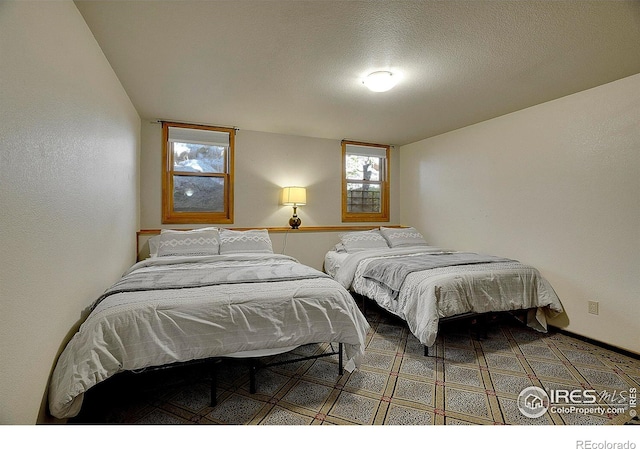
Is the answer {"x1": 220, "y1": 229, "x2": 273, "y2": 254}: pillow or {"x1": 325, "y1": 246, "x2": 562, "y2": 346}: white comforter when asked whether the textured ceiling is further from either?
{"x1": 325, "y1": 246, "x2": 562, "y2": 346}: white comforter

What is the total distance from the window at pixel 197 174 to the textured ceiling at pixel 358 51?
556mm

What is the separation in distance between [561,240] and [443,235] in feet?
5.04

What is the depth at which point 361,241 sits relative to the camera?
14.1 ft

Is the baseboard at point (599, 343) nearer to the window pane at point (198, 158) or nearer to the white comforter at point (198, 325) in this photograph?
the white comforter at point (198, 325)

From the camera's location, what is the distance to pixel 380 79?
2453mm

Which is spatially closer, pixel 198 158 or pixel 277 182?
pixel 198 158

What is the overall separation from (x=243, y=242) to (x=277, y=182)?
1.14 metres

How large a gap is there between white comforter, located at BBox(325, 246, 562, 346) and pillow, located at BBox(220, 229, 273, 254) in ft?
4.47

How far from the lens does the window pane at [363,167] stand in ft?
16.0

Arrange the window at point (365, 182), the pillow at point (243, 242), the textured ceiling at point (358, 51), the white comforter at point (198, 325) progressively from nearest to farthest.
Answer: the white comforter at point (198, 325), the textured ceiling at point (358, 51), the pillow at point (243, 242), the window at point (365, 182)

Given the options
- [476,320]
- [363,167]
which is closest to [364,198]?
[363,167]

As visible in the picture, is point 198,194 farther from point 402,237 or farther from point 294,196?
point 402,237

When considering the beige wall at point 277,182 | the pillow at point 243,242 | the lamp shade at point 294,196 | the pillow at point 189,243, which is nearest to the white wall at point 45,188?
the pillow at point 189,243

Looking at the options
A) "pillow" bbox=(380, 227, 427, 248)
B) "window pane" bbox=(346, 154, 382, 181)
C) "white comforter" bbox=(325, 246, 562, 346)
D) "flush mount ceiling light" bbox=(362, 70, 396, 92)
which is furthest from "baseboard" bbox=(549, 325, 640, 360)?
"window pane" bbox=(346, 154, 382, 181)
